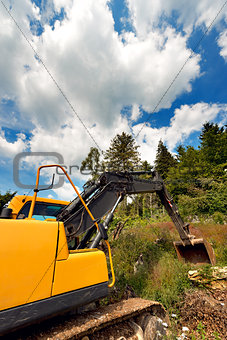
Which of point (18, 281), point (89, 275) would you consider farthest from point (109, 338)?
point (18, 281)

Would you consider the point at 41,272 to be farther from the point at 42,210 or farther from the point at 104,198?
the point at 42,210

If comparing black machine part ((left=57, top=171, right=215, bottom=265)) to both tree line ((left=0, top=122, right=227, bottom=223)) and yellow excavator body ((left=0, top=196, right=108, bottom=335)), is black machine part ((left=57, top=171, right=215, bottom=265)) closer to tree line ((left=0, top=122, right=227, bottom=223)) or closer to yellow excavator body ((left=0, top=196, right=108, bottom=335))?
yellow excavator body ((left=0, top=196, right=108, bottom=335))

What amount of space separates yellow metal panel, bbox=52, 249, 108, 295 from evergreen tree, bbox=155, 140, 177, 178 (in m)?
29.9

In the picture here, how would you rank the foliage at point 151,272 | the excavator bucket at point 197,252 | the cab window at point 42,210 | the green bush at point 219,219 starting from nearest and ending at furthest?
the foliage at point 151,272, the cab window at point 42,210, the excavator bucket at point 197,252, the green bush at point 219,219

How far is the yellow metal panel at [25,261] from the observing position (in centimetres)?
164

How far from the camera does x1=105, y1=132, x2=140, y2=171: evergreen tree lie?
29000 millimetres

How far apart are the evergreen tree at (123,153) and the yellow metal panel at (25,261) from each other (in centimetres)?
2619

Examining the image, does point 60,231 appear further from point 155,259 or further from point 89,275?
point 155,259

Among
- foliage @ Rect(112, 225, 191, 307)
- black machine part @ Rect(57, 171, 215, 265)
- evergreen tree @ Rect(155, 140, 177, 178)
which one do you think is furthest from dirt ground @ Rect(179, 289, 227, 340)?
evergreen tree @ Rect(155, 140, 177, 178)

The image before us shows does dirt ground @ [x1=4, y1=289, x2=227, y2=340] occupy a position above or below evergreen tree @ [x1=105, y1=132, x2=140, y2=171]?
below

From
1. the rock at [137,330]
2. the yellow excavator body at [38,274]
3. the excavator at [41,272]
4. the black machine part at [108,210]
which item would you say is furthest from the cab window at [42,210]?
the rock at [137,330]

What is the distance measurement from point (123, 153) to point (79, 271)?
92.4ft

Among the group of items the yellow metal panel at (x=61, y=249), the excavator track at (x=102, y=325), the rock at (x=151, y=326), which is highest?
the yellow metal panel at (x=61, y=249)

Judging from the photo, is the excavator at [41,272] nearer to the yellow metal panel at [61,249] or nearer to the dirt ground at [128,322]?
the yellow metal panel at [61,249]
